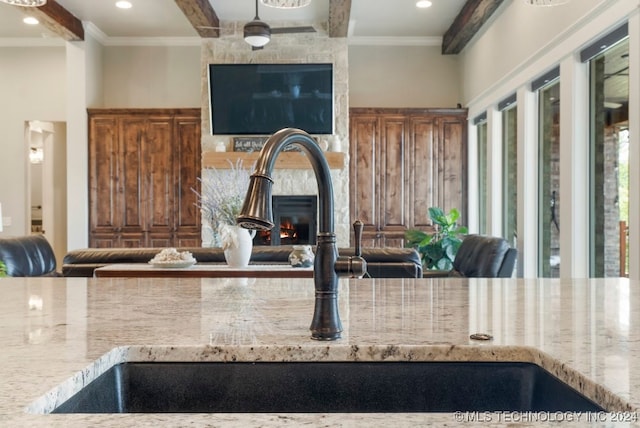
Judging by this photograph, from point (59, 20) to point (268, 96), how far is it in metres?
2.51

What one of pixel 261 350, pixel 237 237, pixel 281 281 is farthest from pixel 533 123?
pixel 261 350

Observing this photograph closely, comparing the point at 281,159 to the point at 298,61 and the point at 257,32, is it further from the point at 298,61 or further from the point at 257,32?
the point at 257,32

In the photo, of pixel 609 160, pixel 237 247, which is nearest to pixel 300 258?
pixel 237 247

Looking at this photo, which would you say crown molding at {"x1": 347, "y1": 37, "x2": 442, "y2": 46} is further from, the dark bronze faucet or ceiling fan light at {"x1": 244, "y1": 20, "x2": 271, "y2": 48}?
the dark bronze faucet

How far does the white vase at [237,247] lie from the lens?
3815 millimetres

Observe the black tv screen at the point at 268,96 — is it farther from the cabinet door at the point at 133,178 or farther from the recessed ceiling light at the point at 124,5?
the recessed ceiling light at the point at 124,5

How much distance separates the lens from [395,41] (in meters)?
7.78

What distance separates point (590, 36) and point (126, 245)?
580 centimetres

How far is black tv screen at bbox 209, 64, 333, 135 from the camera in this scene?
23.4ft

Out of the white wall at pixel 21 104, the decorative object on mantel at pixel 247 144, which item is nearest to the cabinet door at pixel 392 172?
the decorative object on mantel at pixel 247 144

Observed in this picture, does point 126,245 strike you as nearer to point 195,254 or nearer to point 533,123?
point 195,254

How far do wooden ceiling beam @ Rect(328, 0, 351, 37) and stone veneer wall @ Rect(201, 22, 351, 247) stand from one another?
0.27 meters

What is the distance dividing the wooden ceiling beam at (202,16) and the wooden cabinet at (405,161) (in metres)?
2.00

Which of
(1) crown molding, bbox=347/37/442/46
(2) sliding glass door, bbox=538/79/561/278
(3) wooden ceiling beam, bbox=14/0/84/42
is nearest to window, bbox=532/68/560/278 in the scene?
(2) sliding glass door, bbox=538/79/561/278
